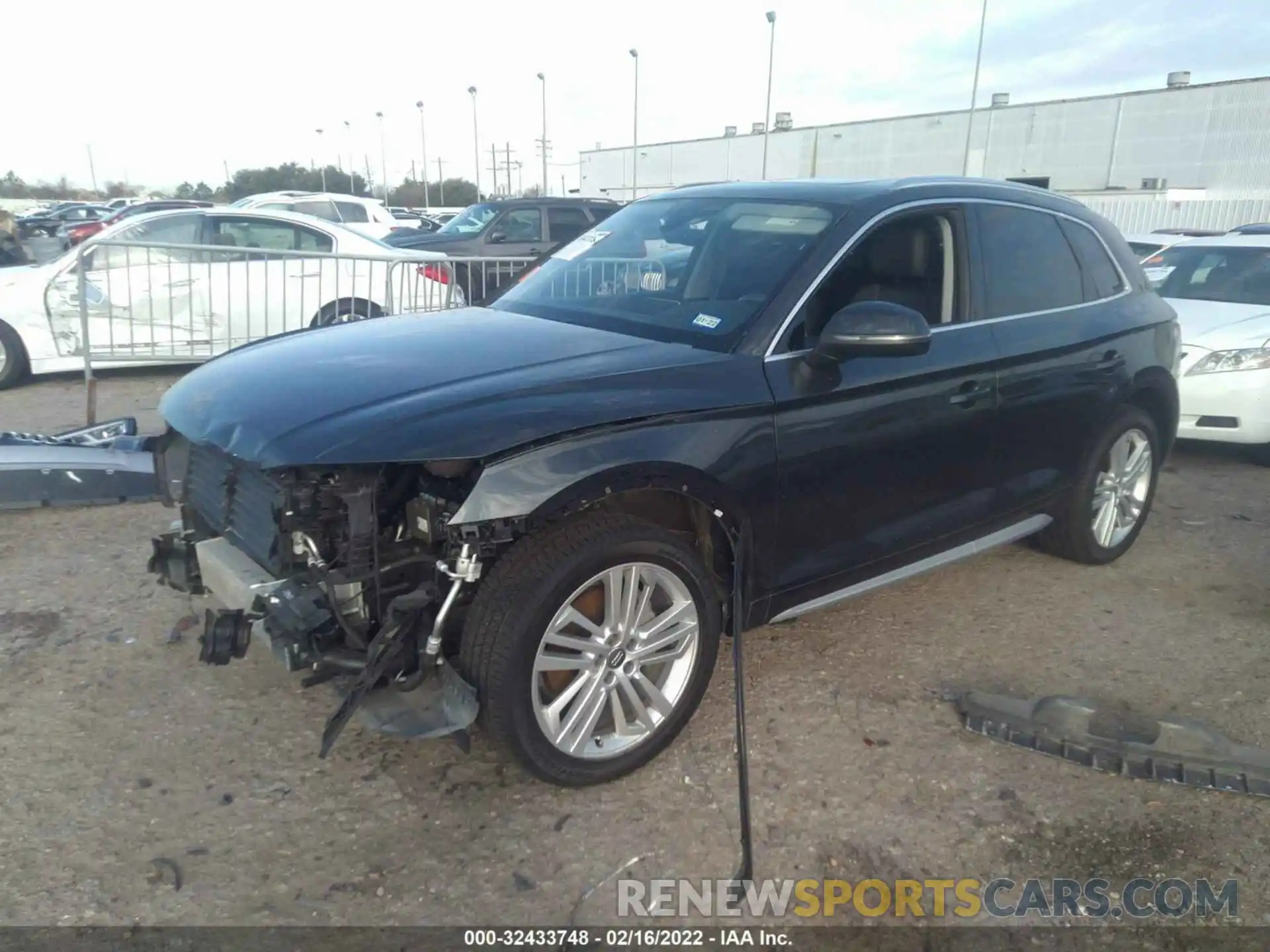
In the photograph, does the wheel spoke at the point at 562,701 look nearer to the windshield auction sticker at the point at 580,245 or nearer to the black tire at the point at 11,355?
the windshield auction sticker at the point at 580,245

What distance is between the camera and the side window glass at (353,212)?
15.5 m

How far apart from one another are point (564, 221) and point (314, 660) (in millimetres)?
12269

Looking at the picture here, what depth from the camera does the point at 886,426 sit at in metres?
3.43

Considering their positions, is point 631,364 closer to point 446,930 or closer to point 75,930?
point 446,930

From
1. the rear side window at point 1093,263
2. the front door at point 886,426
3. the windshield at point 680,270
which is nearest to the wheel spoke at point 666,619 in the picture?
the front door at point 886,426

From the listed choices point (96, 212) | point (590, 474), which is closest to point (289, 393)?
point (590, 474)

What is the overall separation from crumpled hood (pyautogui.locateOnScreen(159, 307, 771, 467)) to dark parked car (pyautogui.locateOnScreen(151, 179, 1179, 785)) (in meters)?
0.01

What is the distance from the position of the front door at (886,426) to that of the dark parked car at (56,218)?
31.0 metres

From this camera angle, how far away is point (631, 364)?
3.01 m

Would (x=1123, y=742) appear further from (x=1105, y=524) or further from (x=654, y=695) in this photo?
(x=1105, y=524)

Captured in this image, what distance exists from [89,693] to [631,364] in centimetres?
227

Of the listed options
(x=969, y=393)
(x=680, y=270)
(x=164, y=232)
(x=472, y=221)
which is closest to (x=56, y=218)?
(x=472, y=221)

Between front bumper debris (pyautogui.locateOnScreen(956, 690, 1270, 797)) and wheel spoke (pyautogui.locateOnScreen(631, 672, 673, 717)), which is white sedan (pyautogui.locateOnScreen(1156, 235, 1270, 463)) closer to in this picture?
front bumper debris (pyautogui.locateOnScreen(956, 690, 1270, 797))

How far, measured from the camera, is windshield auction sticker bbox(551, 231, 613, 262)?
168 inches
